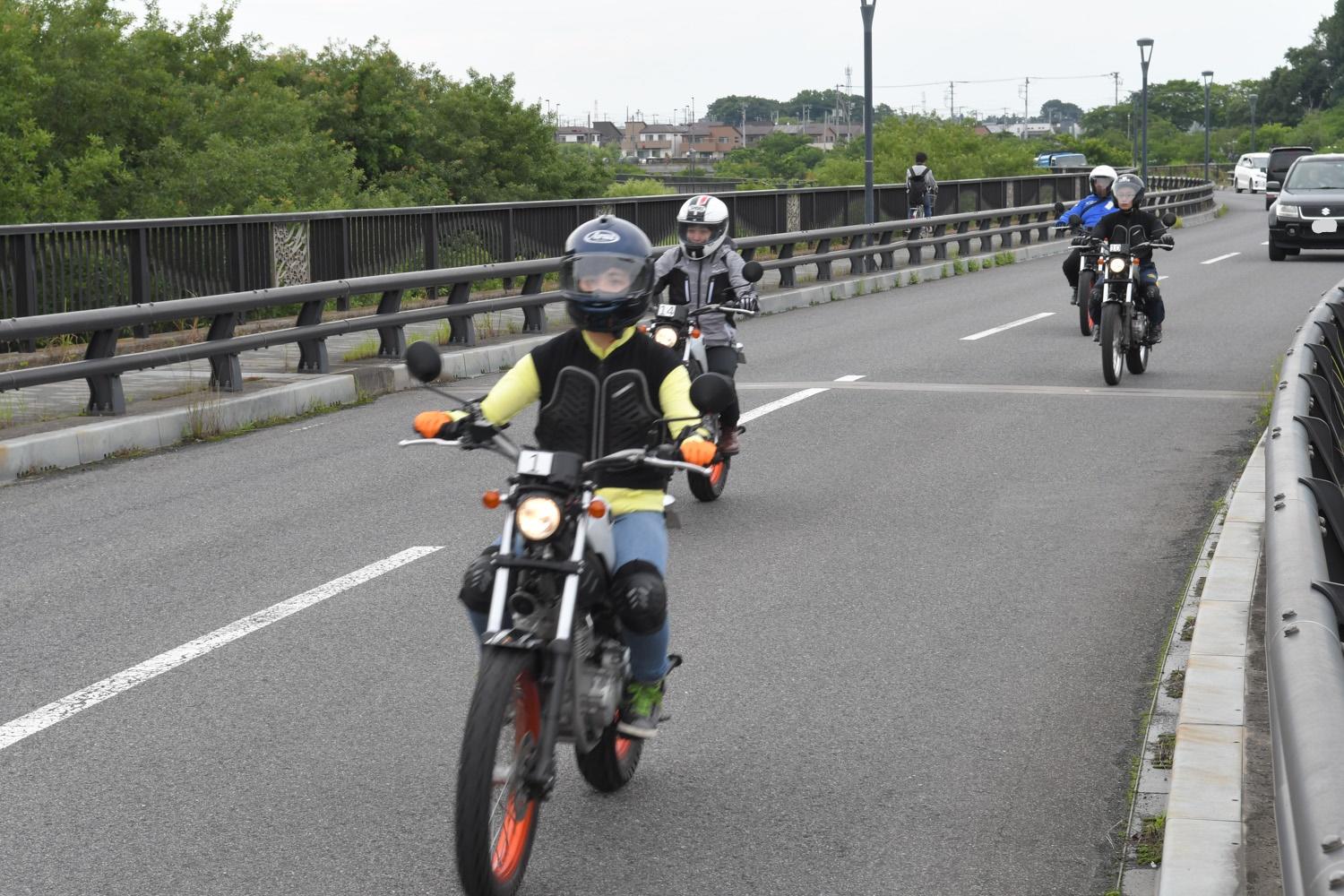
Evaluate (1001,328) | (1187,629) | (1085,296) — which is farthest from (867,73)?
(1187,629)

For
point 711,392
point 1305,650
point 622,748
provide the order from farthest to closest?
point 622,748 → point 711,392 → point 1305,650

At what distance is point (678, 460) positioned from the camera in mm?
4656

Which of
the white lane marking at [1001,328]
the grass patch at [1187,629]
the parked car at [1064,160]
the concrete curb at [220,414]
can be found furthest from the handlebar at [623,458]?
the parked car at [1064,160]

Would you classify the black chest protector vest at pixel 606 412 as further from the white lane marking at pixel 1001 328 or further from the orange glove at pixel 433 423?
the white lane marking at pixel 1001 328

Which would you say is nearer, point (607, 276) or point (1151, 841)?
point (1151, 841)

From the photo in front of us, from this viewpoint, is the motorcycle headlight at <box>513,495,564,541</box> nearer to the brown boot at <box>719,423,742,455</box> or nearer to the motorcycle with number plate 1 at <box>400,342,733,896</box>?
the motorcycle with number plate 1 at <box>400,342,733,896</box>

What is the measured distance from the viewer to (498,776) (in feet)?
13.7

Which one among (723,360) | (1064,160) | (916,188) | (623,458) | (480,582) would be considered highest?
(1064,160)

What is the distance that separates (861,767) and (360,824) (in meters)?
1.53

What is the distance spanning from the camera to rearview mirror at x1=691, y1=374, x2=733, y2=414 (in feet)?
14.4

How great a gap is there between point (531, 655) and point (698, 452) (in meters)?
0.70

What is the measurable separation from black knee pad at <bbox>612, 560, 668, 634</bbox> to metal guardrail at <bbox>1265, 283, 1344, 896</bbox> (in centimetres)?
152

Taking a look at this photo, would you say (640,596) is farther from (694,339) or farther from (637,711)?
(694,339)

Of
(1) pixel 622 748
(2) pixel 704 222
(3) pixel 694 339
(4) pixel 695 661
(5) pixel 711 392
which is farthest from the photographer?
(3) pixel 694 339
